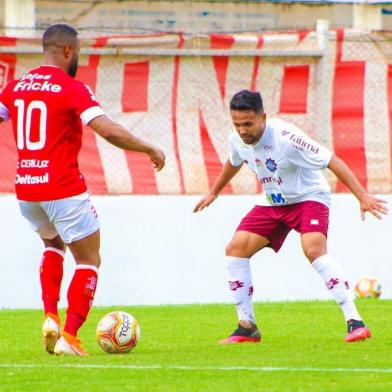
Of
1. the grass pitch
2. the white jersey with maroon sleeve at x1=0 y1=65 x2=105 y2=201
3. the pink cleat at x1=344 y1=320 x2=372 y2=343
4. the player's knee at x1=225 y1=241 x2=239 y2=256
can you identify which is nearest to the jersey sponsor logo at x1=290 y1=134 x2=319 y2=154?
Result: the player's knee at x1=225 y1=241 x2=239 y2=256

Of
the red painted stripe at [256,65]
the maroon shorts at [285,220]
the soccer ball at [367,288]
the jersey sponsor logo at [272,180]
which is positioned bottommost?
the soccer ball at [367,288]

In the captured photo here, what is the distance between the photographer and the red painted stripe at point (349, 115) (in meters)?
14.9

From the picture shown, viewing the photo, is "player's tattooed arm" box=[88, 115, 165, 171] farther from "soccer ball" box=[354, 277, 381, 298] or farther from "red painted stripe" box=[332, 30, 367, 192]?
"red painted stripe" box=[332, 30, 367, 192]

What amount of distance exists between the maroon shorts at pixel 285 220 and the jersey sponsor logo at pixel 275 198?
56 millimetres

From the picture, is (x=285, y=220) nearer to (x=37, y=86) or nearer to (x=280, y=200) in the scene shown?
(x=280, y=200)

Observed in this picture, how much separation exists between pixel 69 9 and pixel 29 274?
9.59 ft

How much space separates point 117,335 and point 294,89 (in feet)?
21.3

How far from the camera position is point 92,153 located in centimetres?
1452

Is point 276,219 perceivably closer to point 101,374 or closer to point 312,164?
point 312,164

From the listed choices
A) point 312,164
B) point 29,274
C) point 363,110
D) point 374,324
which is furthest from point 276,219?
point 363,110

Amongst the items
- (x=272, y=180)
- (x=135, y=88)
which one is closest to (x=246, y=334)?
(x=272, y=180)

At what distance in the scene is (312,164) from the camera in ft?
31.8

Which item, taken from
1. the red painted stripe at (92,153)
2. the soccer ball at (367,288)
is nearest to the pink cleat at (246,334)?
the soccer ball at (367,288)

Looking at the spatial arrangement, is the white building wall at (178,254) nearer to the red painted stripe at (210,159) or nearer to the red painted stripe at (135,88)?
the red painted stripe at (210,159)
